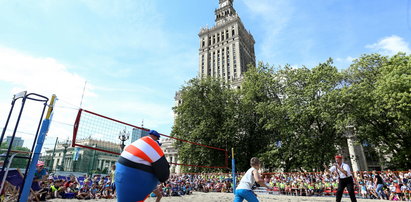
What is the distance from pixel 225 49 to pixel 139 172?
77723mm

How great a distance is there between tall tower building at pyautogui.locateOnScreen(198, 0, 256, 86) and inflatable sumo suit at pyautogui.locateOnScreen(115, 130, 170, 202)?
6784 centimetres

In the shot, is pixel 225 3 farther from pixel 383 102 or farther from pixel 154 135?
pixel 154 135

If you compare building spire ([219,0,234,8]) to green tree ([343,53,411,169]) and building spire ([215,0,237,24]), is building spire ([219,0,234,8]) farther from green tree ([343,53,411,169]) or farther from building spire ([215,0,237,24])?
green tree ([343,53,411,169])

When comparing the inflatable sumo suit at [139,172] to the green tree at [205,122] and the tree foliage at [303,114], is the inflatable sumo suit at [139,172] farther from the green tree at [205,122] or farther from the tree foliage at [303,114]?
the green tree at [205,122]

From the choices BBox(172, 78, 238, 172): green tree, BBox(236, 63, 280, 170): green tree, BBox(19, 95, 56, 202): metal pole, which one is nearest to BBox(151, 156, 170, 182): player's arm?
BBox(19, 95, 56, 202): metal pole

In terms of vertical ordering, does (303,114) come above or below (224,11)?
below

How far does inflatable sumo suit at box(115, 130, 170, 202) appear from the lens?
2832 millimetres

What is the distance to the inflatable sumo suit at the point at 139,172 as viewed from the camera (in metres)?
2.83

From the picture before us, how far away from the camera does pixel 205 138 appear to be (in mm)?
25625

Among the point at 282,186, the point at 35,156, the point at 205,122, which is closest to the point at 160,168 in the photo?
the point at 35,156

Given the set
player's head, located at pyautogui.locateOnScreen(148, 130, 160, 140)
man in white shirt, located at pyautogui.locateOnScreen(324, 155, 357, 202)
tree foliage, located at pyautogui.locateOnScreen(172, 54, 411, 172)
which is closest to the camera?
player's head, located at pyautogui.locateOnScreen(148, 130, 160, 140)

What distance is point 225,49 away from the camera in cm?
7762

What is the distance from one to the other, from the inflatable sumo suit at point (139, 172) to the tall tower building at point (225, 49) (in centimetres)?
6784

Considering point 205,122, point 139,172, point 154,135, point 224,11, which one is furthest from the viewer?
point 224,11
